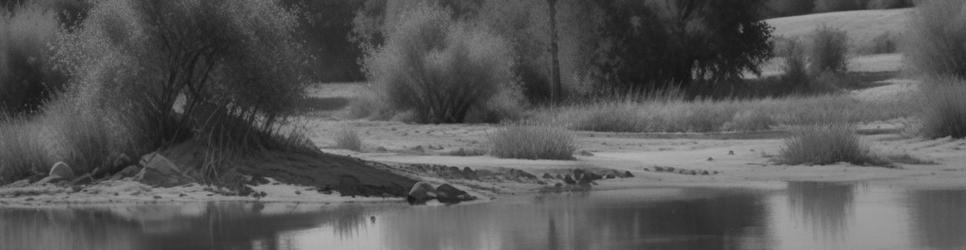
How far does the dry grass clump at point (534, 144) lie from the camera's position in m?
21.0

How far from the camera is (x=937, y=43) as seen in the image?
31.4m

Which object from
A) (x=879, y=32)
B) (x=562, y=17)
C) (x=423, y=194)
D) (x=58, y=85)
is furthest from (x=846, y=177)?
(x=879, y=32)

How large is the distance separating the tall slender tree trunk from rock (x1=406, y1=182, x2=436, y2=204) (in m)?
23.6

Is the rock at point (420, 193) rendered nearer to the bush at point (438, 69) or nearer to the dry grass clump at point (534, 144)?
the dry grass clump at point (534, 144)

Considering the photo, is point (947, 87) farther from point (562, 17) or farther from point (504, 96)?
point (562, 17)

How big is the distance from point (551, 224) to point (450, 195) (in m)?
2.77

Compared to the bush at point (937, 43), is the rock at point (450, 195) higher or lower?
lower

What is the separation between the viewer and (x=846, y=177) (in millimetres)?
19125

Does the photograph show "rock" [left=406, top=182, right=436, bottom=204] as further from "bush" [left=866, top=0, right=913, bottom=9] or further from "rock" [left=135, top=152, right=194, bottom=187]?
"bush" [left=866, top=0, right=913, bottom=9]

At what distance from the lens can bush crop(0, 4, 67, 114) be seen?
2442 cm

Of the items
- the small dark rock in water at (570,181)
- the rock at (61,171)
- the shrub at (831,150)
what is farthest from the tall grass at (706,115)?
the rock at (61,171)

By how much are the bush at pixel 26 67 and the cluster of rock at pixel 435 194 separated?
911 centimetres

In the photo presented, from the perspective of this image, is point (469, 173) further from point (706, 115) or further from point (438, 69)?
point (438, 69)

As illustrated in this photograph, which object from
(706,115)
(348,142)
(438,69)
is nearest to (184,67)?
(348,142)
